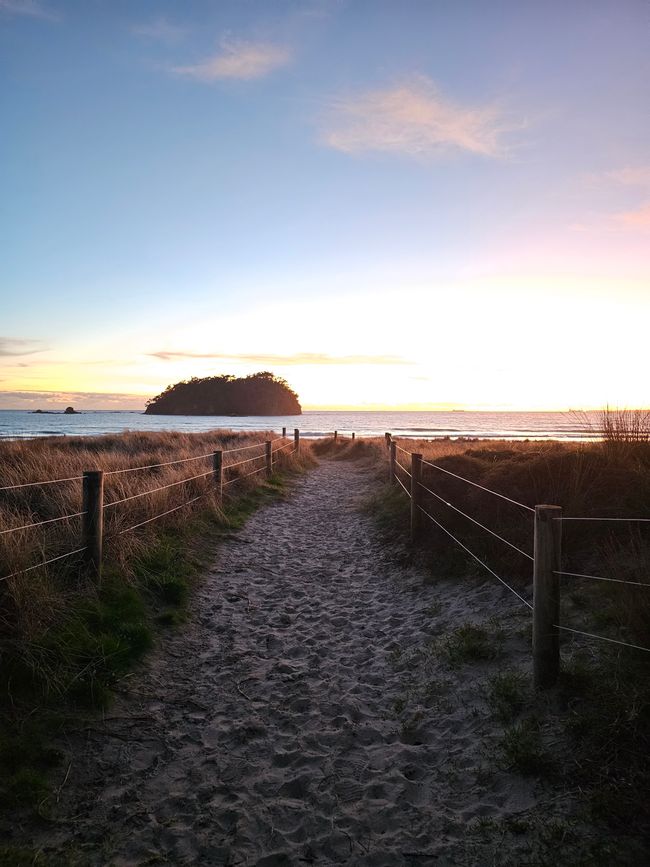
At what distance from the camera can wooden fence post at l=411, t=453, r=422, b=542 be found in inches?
329

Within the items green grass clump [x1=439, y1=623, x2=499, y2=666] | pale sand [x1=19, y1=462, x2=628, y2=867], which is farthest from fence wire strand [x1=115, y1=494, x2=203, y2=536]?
green grass clump [x1=439, y1=623, x2=499, y2=666]

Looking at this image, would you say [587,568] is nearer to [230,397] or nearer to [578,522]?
[578,522]

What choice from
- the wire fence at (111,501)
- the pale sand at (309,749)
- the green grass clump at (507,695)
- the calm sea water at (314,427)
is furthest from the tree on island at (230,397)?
the green grass clump at (507,695)

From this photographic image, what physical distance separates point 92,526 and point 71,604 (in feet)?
3.05

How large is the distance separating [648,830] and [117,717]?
3.37 metres

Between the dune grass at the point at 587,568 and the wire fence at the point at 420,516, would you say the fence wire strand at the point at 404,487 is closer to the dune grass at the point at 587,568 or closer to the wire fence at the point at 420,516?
the wire fence at the point at 420,516

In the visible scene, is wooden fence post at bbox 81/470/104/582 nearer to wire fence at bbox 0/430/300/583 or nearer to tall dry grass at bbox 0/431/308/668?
wire fence at bbox 0/430/300/583

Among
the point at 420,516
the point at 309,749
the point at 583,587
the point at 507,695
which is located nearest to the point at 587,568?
the point at 583,587

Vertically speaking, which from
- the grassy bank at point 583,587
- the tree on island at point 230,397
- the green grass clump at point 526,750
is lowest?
the green grass clump at point 526,750

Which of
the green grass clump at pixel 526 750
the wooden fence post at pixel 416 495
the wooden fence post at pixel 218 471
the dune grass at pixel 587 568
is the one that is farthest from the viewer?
the wooden fence post at pixel 218 471

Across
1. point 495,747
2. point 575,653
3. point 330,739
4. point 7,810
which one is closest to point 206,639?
point 330,739

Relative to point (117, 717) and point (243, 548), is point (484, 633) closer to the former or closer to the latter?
point (117, 717)

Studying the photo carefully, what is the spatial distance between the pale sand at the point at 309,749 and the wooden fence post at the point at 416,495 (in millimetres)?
1766

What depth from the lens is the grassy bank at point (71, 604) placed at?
3.50 meters
